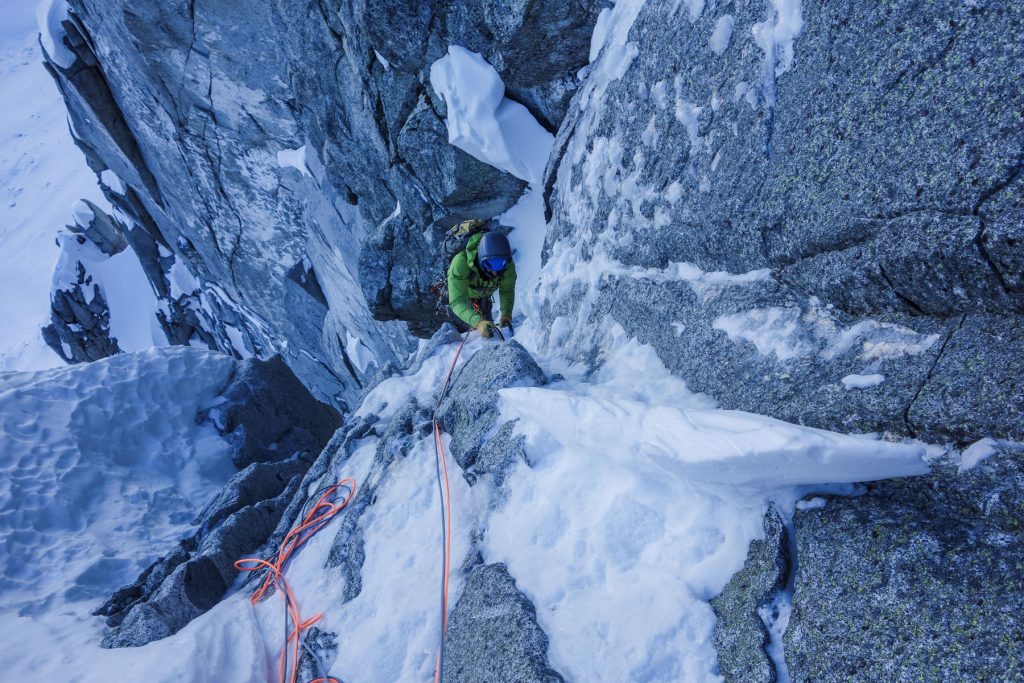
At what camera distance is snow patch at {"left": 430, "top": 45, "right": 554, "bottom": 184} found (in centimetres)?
676

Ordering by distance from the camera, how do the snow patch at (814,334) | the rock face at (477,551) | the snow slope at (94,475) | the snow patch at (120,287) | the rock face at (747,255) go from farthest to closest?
the snow patch at (120,287)
the snow slope at (94,475)
the rock face at (477,551)
the snow patch at (814,334)
the rock face at (747,255)

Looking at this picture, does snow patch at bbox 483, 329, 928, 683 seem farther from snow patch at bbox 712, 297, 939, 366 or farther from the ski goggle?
the ski goggle

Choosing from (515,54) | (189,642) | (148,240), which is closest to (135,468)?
(189,642)

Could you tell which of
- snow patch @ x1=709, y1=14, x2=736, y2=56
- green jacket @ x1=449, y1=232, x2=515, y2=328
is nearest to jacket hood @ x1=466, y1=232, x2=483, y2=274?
green jacket @ x1=449, y1=232, x2=515, y2=328

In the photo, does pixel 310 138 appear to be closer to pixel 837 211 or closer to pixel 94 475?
pixel 94 475

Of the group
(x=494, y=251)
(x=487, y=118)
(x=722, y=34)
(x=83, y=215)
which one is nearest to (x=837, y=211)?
(x=722, y=34)

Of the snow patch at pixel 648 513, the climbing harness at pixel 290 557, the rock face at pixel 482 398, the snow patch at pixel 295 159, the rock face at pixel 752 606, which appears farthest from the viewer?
the snow patch at pixel 295 159

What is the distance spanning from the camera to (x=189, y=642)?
3.67m

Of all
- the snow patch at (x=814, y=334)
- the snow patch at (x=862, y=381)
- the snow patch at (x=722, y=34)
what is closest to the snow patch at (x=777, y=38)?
the snow patch at (x=722, y=34)

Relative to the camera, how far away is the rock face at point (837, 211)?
187 centimetres

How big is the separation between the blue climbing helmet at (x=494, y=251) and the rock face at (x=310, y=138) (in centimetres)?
254

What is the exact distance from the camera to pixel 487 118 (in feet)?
22.2

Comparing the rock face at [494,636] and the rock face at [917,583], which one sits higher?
the rock face at [917,583]

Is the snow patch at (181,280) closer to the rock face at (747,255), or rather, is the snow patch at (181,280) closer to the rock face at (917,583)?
the rock face at (747,255)
